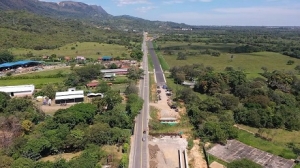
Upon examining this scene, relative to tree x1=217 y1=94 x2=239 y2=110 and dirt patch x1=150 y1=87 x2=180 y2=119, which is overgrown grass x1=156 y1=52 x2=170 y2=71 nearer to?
dirt patch x1=150 y1=87 x2=180 y2=119

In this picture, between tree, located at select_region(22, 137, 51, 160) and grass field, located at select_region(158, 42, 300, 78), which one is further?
grass field, located at select_region(158, 42, 300, 78)

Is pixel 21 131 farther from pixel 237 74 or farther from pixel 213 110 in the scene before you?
pixel 237 74

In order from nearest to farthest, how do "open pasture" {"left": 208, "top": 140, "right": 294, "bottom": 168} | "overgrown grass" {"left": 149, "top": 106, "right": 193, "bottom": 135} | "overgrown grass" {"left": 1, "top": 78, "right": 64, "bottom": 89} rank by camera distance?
1. "open pasture" {"left": 208, "top": 140, "right": 294, "bottom": 168}
2. "overgrown grass" {"left": 149, "top": 106, "right": 193, "bottom": 135}
3. "overgrown grass" {"left": 1, "top": 78, "right": 64, "bottom": 89}

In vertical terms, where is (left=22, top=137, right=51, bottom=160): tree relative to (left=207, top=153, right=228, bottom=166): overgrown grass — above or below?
above

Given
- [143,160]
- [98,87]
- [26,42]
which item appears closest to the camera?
[143,160]

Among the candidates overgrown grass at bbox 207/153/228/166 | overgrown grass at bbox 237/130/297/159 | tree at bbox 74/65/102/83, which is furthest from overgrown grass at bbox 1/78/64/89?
overgrown grass at bbox 237/130/297/159

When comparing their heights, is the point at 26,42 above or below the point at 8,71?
above

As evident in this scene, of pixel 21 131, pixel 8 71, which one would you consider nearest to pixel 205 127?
pixel 21 131
